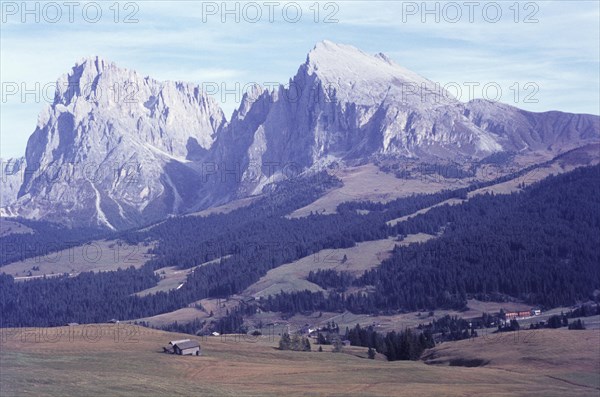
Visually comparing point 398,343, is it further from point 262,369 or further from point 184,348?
point 262,369

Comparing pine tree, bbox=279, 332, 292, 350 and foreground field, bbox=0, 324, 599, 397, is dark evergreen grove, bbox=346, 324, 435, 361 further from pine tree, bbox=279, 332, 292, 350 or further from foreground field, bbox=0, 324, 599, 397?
pine tree, bbox=279, 332, 292, 350

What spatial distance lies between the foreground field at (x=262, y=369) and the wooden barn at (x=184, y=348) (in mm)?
2417

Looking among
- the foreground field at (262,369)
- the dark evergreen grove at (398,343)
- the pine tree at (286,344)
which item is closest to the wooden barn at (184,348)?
the foreground field at (262,369)

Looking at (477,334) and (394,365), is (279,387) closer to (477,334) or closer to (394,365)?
(394,365)

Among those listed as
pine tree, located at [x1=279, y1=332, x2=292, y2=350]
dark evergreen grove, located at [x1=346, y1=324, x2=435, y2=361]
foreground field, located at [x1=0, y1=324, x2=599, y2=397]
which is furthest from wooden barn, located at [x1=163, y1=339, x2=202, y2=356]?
dark evergreen grove, located at [x1=346, y1=324, x2=435, y2=361]

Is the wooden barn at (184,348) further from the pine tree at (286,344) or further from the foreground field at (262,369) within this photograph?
the pine tree at (286,344)

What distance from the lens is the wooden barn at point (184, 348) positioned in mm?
141500

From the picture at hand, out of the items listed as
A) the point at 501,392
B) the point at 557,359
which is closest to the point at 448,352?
the point at 557,359

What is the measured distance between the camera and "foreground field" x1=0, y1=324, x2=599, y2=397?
104m

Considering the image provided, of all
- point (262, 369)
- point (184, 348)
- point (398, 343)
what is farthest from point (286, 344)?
point (262, 369)

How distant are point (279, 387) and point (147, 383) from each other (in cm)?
1489

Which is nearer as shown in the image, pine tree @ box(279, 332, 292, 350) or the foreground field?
the foreground field

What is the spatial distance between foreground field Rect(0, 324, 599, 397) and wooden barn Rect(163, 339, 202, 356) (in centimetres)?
242

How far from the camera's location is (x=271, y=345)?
169 m
